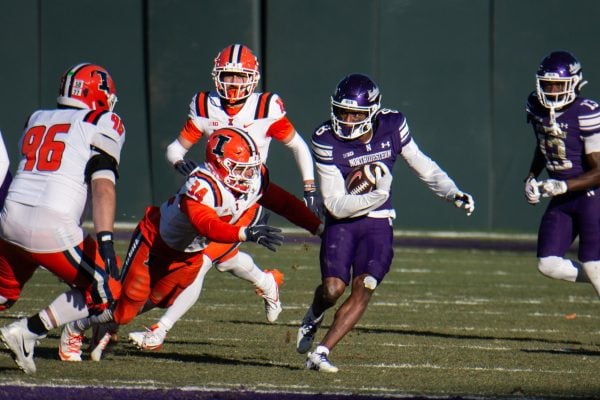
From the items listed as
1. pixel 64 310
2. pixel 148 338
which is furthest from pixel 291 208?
pixel 64 310

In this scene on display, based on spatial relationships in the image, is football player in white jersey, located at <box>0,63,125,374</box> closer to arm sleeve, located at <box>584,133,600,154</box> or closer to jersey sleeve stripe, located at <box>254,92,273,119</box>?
jersey sleeve stripe, located at <box>254,92,273,119</box>

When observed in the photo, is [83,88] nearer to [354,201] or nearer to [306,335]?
[354,201]

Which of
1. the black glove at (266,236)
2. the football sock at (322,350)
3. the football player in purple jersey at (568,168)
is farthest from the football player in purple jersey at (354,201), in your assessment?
the football player in purple jersey at (568,168)

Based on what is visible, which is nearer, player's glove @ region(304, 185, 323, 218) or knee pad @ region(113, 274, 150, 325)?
knee pad @ region(113, 274, 150, 325)

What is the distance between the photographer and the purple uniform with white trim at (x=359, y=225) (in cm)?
645

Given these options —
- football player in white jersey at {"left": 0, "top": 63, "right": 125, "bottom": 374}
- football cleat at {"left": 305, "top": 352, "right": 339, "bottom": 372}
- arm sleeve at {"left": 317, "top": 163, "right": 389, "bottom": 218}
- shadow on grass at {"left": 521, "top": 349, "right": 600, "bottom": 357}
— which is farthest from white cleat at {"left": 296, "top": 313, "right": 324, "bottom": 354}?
shadow on grass at {"left": 521, "top": 349, "right": 600, "bottom": 357}

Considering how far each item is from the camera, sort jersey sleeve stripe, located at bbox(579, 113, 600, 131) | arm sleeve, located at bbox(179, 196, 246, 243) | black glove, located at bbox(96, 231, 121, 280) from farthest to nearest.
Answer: jersey sleeve stripe, located at bbox(579, 113, 600, 131) < arm sleeve, located at bbox(179, 196, 246, 243) < black glove, located at bbox(96, 231, 121, 280)

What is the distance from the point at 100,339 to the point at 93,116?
1304mm

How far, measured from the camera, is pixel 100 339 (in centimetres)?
632

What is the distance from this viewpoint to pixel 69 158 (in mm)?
5586

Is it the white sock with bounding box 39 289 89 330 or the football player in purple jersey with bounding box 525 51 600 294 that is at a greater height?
the football player in purple jersey with bounding box 525 51 600 294

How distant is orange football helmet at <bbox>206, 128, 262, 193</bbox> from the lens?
19.4ft

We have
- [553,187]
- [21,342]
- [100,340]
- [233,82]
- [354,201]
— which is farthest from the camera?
[233,82]

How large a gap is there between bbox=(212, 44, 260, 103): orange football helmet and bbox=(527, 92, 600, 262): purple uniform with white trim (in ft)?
6.15
